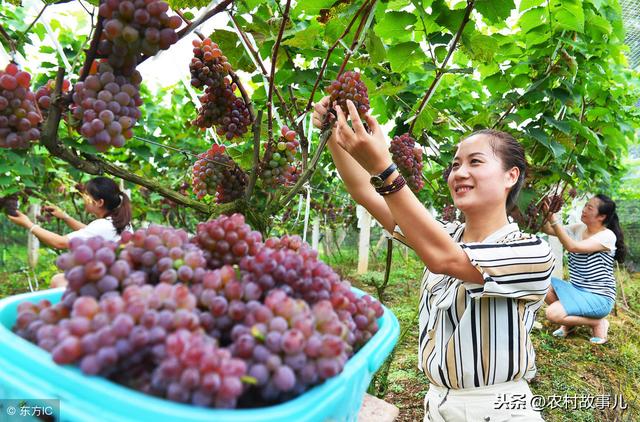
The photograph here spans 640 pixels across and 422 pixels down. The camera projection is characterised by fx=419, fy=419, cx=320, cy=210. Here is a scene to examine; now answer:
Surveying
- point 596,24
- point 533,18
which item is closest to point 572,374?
point 596,24

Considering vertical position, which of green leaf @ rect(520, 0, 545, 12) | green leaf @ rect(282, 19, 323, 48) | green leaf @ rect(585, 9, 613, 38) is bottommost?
green leaf @ rect(282, 19, 323, 48)

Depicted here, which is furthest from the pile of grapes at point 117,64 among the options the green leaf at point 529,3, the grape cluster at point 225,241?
the green leaf at point 529,3

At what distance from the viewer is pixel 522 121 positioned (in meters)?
2.71

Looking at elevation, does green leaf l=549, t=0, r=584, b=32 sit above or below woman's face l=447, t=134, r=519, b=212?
above

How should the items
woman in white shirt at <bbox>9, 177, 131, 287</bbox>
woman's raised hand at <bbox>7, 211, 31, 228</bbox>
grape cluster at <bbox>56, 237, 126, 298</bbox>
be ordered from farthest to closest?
woman's raised hand at <bbox>7, 211, 31, 228</bbox>
woman in white shirt at <bbox>9, 177, 131, 287</bbox>
grape cluster at <bbox>56, 237, 126, 298</bbox>

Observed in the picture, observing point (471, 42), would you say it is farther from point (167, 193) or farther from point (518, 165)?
point (167, 193)

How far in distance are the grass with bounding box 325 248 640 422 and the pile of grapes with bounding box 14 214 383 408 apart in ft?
5.09

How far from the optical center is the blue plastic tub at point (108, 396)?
0.38 meters

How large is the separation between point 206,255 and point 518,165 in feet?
4.59

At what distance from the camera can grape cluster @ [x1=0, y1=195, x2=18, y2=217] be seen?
10.9ft

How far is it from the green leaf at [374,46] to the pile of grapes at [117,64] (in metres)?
1.00

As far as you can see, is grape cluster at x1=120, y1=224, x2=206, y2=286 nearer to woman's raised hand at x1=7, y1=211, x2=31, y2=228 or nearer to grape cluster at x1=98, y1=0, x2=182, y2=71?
grape cluster at x1=98, y1=0, x2=182, y2=71

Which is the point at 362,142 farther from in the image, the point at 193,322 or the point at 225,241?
the point at 193,322

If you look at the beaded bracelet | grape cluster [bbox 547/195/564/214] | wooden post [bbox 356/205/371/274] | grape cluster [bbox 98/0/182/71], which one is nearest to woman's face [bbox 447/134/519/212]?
the beaded bracelet
